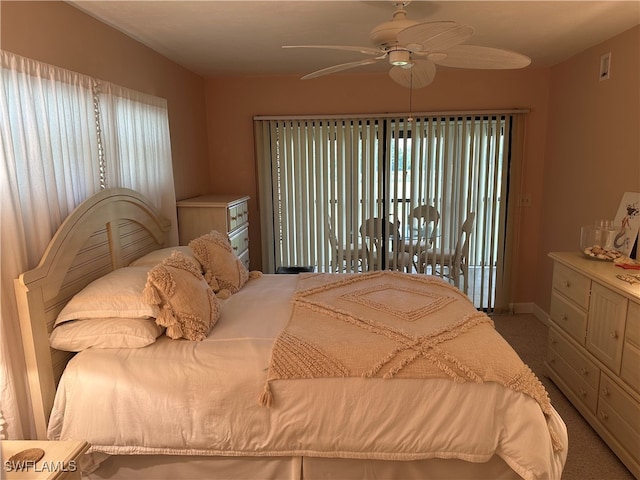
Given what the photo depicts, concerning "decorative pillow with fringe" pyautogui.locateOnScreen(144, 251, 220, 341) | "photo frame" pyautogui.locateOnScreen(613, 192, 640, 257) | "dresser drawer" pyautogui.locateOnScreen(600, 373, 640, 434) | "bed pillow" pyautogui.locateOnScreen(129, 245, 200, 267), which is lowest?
"dresser drawer" pyautogui.locateOnScreen(600, 373, 640, 434)

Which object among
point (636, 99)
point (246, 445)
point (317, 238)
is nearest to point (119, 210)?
point (246, 445)

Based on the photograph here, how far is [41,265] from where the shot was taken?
190cm

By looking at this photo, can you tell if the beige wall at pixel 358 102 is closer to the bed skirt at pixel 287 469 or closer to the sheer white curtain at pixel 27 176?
the sheer white curtain at pixel 27 176

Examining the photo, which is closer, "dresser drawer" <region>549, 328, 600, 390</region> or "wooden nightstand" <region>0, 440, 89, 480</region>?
"wooden nightstand" <region>0, 440, 89, 480</region>

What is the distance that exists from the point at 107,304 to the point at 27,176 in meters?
0.66

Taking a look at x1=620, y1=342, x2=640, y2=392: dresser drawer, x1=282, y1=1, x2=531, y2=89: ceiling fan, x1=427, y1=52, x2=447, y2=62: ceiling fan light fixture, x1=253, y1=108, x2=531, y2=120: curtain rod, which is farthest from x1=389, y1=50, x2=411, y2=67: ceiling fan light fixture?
x1=253, y1=108, x2=531, y2=120: curtain rod

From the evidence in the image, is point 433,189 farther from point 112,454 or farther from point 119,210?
point 112,454

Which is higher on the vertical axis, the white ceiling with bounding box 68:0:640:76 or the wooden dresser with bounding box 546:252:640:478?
the white ceiling with bounding box 68:0:640:76

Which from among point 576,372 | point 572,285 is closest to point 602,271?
point 572,285

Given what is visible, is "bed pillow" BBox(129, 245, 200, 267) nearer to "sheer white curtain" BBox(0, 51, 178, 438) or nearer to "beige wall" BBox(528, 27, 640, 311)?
"sheer white curtain" BBox(0, 51, 178, 438)

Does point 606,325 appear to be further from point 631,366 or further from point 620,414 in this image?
point 620,414

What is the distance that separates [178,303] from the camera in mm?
2090

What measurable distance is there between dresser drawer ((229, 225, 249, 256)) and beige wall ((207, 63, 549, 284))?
2.05 ft

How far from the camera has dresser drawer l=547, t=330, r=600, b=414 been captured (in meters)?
2.52
